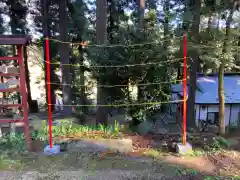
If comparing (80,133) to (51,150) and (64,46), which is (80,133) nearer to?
(51,150)

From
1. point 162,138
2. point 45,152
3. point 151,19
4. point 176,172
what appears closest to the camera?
point 176,172

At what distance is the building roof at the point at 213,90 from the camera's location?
480 inches

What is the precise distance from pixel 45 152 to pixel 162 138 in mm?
2424

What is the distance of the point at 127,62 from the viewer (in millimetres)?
5938

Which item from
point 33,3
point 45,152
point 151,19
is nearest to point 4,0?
point 33,3

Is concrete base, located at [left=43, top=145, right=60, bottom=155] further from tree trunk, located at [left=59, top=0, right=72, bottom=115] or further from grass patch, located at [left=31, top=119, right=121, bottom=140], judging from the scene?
tree trunk, located at [left=59, top=0, right=72, bottom=115]

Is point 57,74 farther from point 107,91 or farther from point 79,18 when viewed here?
point 107,91

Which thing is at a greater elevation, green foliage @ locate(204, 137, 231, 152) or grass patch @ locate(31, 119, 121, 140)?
grass patch @ locate(31, 119, 121, 140)

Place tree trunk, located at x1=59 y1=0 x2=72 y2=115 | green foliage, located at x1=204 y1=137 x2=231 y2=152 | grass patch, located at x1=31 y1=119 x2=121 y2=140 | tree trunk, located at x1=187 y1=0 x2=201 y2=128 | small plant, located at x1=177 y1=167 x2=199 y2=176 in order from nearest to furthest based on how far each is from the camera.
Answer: small plant, located at x1=177 y1=167 x2=199 y2=176
green foliage, located at x1=204 y1=137 x2=231 y2=152
grass patch, located at x1=31 y1=119 x2=121 y2=140
tree trunk, located at x1=187 y1=0 x2=201 y2=128
tree trunk, located at x1=59 y1=0 x2=72 y2=115

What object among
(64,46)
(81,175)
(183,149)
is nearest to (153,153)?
(183,149)

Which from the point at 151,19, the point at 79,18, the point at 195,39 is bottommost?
the point at 195,39

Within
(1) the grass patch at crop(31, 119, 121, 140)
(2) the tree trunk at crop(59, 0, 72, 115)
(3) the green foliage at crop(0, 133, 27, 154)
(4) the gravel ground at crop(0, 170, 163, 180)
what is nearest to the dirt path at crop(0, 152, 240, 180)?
(4) the gravel ground at crop(0, 170, 163, 180)

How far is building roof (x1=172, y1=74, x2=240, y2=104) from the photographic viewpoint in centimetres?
1220

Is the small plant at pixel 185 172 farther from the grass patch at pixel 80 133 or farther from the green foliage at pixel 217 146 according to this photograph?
the grass patch at pixel 80 133
